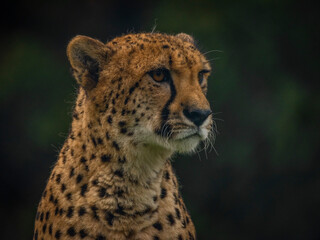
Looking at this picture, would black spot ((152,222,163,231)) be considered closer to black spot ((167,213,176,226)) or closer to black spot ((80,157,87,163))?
black spot ((167,213,176,226))

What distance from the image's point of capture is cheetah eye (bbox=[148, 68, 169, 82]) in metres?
2.96

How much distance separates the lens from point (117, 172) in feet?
9.62

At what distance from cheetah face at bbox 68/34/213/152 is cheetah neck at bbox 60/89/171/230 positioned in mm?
58

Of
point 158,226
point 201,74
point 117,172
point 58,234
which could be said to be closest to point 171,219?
point 158,226

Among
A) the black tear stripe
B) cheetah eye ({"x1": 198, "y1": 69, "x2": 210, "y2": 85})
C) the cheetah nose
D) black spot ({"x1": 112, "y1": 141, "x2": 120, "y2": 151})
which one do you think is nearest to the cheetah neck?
black spot ({"x1": 112, "y1": 141, "x2": 120, "y2": 151})

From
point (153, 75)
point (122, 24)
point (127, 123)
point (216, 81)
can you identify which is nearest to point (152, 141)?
point (127, 123)

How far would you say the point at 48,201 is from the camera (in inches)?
120

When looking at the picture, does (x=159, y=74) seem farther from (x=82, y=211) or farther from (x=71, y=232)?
(x=71, y=232)

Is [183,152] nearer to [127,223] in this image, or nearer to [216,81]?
[127,223]

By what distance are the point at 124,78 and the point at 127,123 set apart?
249 millimetres

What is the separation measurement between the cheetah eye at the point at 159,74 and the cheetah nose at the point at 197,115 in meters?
0.25

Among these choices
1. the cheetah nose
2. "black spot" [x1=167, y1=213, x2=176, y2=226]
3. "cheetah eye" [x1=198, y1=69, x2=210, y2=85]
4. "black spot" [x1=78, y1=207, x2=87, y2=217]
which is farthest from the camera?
"cheetah eye" [x1=198, y1=69, x2=210, y2=85]

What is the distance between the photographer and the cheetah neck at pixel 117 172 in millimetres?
2918

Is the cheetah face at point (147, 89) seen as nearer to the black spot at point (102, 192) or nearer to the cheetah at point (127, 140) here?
the cheetah at point (127, 140)
